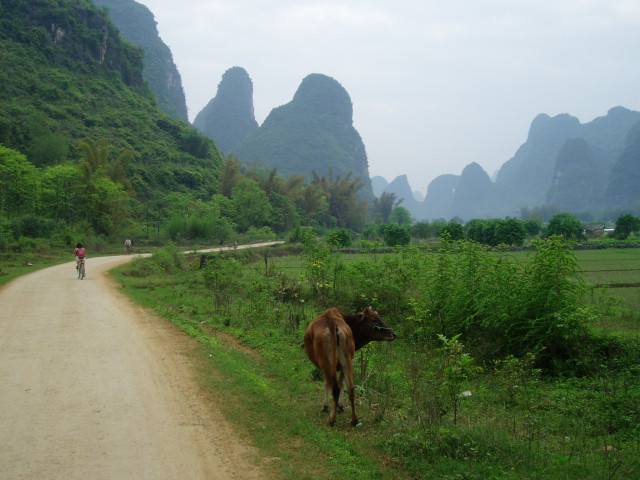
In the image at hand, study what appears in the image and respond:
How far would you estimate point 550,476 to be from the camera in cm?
384

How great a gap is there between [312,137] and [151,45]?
195 feet

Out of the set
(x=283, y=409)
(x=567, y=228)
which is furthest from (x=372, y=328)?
(x=567, y=228)

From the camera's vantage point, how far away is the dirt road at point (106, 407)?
3938mm

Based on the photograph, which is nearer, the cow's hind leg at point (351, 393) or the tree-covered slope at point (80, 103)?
the cow's hind leg at point (351, 393)

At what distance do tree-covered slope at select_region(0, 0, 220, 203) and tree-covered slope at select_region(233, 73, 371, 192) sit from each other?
233ft

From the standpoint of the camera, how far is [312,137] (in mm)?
157250

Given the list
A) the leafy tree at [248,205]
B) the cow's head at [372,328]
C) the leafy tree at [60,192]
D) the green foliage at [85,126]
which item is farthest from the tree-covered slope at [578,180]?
the cow's head at [372,328]

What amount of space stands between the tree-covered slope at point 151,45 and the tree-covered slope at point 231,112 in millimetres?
35161

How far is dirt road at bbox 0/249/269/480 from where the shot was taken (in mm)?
3938

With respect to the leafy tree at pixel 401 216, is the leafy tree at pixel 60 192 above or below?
above

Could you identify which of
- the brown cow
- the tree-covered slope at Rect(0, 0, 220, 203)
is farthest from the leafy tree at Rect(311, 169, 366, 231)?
the brown cow

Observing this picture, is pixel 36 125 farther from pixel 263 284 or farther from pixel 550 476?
pixel 550 476

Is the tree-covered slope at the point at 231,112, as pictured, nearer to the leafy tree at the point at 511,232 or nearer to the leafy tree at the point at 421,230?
the leafy tree at the point at 421,230

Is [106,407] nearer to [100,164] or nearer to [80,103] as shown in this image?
[100,164]
